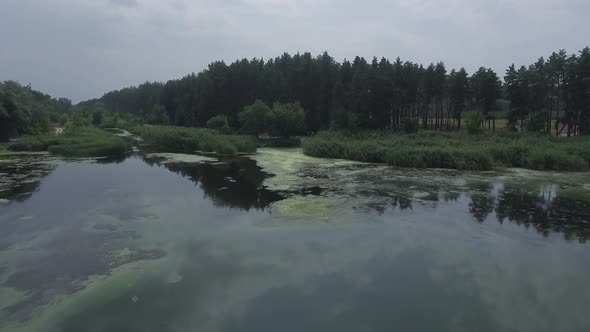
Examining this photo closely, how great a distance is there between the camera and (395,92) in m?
38.8

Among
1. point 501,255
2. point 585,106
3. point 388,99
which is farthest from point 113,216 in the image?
point 585,106

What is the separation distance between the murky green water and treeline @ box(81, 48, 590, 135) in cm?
2054

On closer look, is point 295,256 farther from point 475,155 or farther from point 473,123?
point 473,123

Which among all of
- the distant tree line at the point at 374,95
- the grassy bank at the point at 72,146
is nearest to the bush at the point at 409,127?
the distant tree line at the point at 374,95

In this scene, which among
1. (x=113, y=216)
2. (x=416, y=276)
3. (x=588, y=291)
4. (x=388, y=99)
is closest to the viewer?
(x=588, y=291)

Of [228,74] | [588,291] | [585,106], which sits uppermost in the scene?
[228,74]

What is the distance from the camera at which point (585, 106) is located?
101 ft

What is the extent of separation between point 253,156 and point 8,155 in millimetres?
15096

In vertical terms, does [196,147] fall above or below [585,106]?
below

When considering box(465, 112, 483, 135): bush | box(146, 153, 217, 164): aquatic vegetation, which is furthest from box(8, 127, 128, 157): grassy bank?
box(465, 112, 483, 135): bush

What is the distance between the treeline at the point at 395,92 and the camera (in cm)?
3269

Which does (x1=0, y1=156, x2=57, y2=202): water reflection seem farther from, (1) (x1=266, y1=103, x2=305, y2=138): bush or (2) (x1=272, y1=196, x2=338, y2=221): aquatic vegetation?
(1) (x1=266, y1=103, x2=305, y2=138): bush

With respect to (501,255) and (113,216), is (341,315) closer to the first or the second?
(501,255)

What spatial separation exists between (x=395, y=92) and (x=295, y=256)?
33.3m
